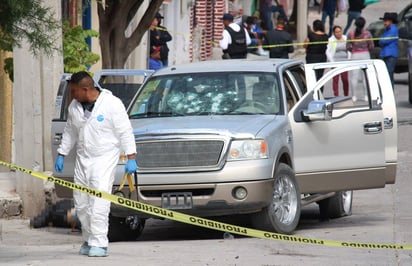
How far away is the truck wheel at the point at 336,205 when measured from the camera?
14023mm

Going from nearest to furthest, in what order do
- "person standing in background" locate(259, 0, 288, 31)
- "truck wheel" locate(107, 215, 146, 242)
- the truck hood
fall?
the truck hood → "truck wheel" locate(107, 215, 146, 242) → "person standing in background" locate(259, 0, 288, 31)

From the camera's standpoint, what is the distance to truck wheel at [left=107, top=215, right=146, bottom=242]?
1241cm

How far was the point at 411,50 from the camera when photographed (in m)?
24.8

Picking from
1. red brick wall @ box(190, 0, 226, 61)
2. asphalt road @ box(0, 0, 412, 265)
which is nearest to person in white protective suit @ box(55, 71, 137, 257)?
asphalt road @ box(0, 0, 412, 265)

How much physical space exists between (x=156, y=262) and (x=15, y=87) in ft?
14.7

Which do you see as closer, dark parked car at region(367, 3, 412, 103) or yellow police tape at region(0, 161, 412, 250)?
yellow police tape at region(0, 161, 412, 250)

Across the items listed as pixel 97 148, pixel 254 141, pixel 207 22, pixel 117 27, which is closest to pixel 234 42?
pixel 117 27

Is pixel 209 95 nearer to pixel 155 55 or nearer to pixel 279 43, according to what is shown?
pixel 155 55

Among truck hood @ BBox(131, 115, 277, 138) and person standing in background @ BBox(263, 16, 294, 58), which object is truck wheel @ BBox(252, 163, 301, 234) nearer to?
truck hood @ BBox(131, 115, 277, 138)

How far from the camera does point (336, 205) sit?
14.1 meters

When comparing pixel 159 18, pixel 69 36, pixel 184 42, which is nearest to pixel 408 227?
pixel 69 36

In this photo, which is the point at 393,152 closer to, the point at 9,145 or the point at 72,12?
the point at 9,145

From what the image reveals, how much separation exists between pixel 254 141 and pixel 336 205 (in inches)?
106

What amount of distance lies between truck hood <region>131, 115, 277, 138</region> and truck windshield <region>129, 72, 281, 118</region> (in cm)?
21
